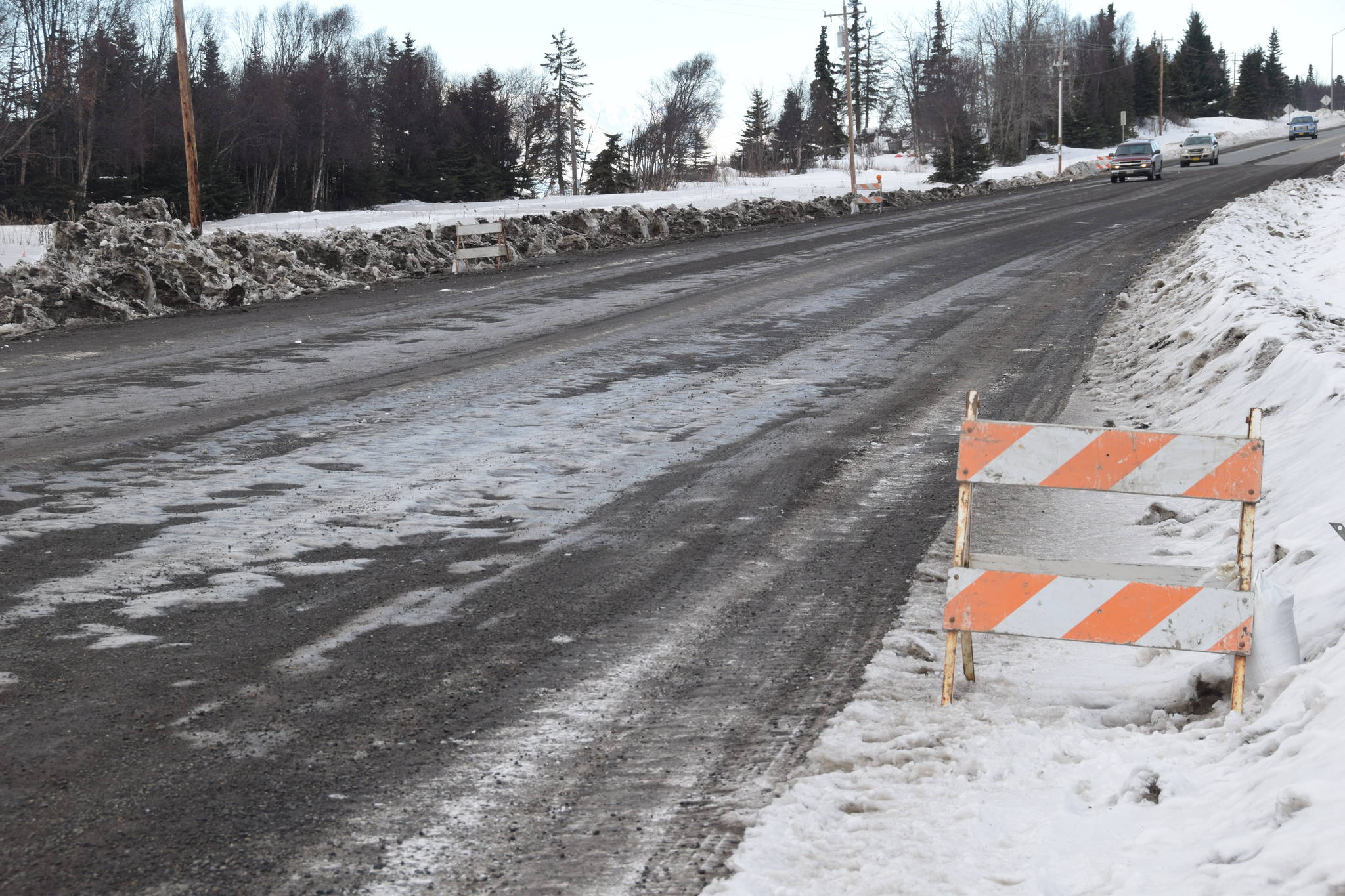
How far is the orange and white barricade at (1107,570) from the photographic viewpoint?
4.22 m

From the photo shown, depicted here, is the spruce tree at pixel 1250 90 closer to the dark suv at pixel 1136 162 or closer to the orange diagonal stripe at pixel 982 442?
the dark suv at pixel 1136 162

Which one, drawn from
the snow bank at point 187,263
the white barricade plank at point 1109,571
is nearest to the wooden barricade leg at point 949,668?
the white barricade plank at point 1109,571

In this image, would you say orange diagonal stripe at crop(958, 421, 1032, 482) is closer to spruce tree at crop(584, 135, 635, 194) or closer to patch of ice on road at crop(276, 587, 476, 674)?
patch of ice on road at crop(276, 587, 476, 674)

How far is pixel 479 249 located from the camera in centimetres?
2361

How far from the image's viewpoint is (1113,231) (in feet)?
89.0

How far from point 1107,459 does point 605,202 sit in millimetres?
31976

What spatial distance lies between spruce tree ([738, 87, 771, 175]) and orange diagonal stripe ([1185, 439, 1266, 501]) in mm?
100058

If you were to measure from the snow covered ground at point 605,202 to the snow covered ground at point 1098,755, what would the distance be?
1821 cm

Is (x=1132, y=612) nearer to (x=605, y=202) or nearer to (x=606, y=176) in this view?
(x=605, y=202)

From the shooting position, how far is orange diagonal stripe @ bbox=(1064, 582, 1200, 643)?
427 cm

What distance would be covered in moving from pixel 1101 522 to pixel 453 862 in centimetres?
521

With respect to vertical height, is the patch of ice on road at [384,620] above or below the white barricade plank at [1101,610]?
below

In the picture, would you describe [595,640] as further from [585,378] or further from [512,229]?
[512,229]

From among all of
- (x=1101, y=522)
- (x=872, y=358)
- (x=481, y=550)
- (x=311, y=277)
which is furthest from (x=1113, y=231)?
(x=481, y=550)
